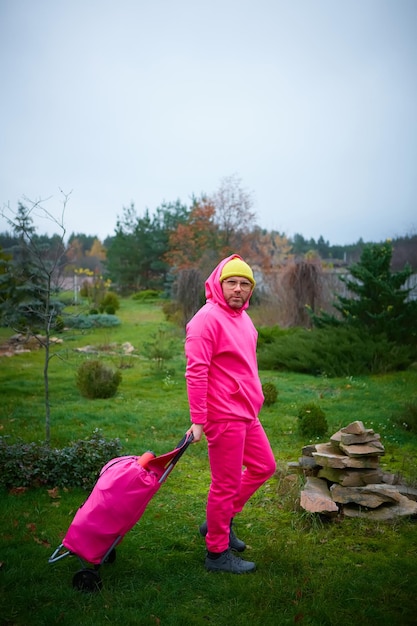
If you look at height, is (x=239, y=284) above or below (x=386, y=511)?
above

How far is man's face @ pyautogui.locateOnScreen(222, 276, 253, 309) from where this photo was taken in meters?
3.00

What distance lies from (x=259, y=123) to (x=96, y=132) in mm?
11282

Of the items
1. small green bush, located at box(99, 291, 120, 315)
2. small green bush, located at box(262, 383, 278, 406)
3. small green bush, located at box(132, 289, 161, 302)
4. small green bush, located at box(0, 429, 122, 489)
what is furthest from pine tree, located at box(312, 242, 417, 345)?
small green bush, located at box(132, 289, 161, 302)

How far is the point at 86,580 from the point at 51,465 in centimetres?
185

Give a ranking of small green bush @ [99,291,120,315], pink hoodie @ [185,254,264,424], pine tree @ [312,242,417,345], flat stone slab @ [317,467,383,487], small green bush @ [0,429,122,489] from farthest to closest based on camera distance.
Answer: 1. small green bush @ [99,291,120,315]
2. pine tree @ [312,242,417,345]
3. small green bush @ [0,429,122,489]
4. flat stone slab @ [317,467,383,487]
5. pink hoodie @ [185,254,264,424]

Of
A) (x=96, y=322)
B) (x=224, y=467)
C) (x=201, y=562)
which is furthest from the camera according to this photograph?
(x=96, y=322)

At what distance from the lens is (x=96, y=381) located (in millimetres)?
8133

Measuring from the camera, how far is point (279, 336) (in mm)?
12703

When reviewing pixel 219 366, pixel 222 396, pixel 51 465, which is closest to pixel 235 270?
pixel 219 366

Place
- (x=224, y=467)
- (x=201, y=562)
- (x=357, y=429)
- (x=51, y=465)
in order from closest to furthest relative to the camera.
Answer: (x=224, y=467) → (x=201, y=562) → (x=357, y=429) → (x=51, y=465)

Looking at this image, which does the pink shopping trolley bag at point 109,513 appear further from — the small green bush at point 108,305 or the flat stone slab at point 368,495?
the small green bush at point 108,305

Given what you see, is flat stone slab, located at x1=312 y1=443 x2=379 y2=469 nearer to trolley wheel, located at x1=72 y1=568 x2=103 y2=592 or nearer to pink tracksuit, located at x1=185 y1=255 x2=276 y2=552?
pink tracksuit, located at x1=185 y1=255 x2=276 y2=552

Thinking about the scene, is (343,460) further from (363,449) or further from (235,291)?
(235,291)

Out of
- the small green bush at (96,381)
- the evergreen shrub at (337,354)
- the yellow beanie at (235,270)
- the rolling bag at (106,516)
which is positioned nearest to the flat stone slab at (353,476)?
the rolling bag at (106,516)
